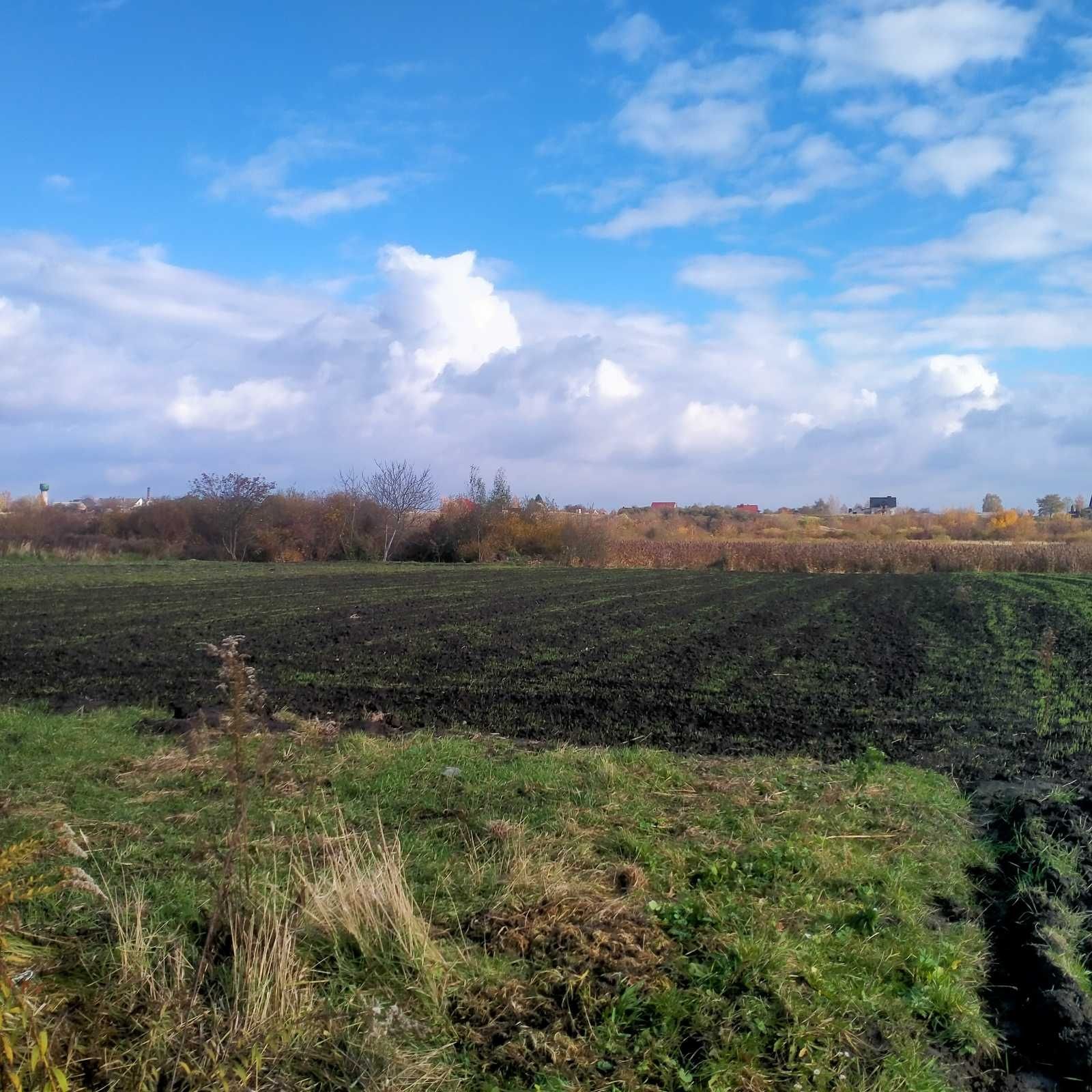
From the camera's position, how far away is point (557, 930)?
413 cm

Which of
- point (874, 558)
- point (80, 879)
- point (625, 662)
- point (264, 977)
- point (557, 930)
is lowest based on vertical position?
point (625, 662)

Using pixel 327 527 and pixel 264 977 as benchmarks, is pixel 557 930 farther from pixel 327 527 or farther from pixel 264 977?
pixel 327 527

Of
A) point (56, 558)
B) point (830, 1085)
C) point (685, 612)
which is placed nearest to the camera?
point (830, 1085)

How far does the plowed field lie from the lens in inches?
384

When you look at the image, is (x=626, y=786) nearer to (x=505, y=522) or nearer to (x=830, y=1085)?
(x=830, y=1085)

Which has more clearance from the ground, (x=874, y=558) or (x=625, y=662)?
(x=874, y=558)

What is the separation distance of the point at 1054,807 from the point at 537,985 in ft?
16.0

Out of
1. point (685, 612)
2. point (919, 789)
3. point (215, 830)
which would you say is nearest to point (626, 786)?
point (919, 789)

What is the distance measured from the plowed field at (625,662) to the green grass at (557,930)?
2.75 meters

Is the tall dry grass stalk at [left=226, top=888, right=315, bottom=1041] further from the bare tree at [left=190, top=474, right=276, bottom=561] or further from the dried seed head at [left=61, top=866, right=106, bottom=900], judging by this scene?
the bare tree at [left=190, top=474, right=276, bottom=561]

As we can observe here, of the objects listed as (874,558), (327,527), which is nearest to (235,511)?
(327,527)

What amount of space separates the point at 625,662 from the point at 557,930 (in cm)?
1063

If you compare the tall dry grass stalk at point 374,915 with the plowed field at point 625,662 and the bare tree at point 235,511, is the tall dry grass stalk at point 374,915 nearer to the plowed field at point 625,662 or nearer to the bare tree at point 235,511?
the plowed field at point 625,662

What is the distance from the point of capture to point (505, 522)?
5806 centimetres
